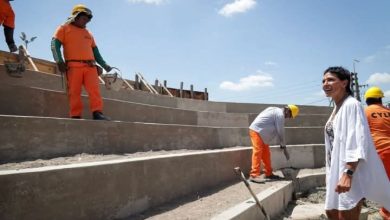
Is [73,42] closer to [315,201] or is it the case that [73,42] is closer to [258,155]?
[258,155]

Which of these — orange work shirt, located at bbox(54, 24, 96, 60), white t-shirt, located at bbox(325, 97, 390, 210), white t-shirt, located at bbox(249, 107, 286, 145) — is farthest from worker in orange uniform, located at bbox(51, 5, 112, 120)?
white t-shirt, located at bbox(325, 97, 390, 210)

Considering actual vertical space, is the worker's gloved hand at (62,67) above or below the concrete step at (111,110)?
above

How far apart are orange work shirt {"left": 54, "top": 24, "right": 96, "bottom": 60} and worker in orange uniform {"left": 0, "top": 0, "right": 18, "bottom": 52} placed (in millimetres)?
1041

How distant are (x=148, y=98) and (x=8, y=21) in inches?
165

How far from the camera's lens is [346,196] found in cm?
242

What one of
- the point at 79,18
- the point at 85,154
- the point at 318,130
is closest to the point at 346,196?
the point at 85,154

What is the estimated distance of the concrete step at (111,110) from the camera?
446 cm

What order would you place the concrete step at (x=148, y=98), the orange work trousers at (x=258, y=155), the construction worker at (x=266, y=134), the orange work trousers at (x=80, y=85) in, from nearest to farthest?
the orange work trousers at (x=80, y=85) < the orange work trousers at (x=258, y=155) < the construction worker at (x=266, y=134) < the concrete step at (x=148, y=98)

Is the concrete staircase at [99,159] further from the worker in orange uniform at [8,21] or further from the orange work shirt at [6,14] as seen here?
the orange work shirt at [6,14]

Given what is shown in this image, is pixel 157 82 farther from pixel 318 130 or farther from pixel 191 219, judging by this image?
pixel 191 219

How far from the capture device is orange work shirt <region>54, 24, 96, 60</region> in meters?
5.17

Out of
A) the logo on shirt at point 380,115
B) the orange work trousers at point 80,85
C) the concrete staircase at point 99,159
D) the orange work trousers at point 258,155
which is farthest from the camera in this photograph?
the orange work trousers at point 258,155

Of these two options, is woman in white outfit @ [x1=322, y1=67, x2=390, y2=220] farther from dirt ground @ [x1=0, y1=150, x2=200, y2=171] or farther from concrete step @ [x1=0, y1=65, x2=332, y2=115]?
concrete step @ [x1=0, y1=65, x2=332, y2=115]

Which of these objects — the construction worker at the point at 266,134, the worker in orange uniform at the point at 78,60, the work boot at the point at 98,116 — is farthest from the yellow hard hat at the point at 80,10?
the construction worker at the point at 266,134
